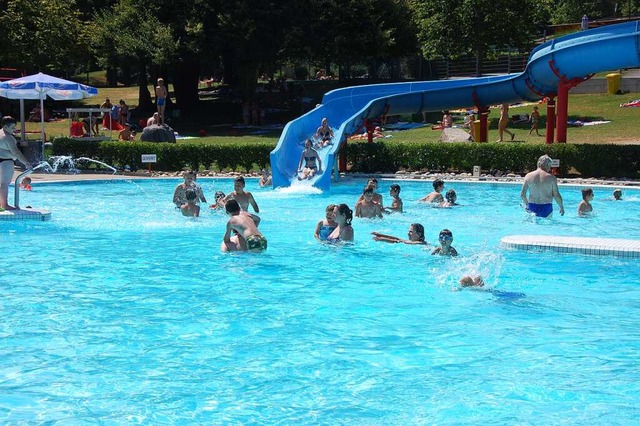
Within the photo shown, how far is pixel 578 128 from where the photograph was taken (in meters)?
32.6

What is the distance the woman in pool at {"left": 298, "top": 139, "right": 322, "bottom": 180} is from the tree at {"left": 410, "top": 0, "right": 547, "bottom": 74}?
1609 centimetres

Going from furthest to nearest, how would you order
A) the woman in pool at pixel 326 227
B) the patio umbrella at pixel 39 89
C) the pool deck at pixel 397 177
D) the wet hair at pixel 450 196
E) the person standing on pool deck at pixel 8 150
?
the patio umbrella at pixel 39 89 < the pool deck at pixel 397 177 < the wet hair at pixel 450 196 < the person standing on pool deck at pixel 8 150 < the woman in pool at pixel 326 227

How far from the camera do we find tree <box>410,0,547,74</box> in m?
36.5

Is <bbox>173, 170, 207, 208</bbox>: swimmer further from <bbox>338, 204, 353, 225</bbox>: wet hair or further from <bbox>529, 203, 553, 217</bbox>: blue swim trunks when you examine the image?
<bbox>529, 203, 553, 217</bbox>: blue swim trunks

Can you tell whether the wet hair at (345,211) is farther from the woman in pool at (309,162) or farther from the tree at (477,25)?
the tree at (477,25)

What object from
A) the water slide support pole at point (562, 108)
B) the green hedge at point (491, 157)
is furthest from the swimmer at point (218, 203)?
the water slide support pole at point (562, 108)

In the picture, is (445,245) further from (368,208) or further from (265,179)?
(265,179)

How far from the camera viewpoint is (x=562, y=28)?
45.3 m

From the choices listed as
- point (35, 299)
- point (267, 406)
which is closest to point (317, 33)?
point (35, 299)

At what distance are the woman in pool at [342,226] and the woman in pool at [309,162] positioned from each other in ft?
29.4

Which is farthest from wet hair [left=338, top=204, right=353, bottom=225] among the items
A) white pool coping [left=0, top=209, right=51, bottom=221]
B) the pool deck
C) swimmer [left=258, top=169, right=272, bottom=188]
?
the pool deck

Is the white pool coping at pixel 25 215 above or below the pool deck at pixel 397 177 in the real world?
below

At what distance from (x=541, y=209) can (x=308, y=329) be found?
8.09 metres

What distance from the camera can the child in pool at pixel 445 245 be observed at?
1227 cm
